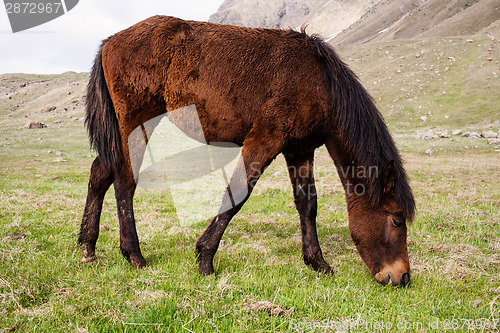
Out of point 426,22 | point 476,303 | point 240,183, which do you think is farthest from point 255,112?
point 426,22

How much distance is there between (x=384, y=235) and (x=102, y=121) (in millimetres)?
3735

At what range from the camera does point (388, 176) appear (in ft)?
11.8

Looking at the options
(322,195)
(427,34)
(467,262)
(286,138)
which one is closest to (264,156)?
(286,138)

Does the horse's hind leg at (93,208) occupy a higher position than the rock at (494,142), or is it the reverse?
the horse's hind leg at (93,208)

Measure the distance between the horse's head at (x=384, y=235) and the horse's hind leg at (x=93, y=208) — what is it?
10.7 feet

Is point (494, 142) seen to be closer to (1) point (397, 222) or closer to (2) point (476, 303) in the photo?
(1) point (397, 222)

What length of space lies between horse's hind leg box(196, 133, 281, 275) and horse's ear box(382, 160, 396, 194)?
1208 millimetres

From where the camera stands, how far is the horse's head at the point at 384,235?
3516 millimetres

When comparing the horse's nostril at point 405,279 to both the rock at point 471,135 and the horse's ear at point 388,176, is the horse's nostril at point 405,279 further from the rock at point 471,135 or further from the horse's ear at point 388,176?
the rock at point 471,135

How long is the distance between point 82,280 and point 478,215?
6.71 metres

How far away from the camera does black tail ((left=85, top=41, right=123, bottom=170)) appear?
13.2ft

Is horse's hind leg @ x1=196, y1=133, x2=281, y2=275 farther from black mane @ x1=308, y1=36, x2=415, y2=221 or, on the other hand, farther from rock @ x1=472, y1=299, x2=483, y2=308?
rock @ x1=472, y1=299, x2=483, y2=308

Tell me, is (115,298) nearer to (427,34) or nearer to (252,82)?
(252,82)

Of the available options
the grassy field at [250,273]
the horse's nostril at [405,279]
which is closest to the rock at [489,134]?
the grassy field at [250,273]
